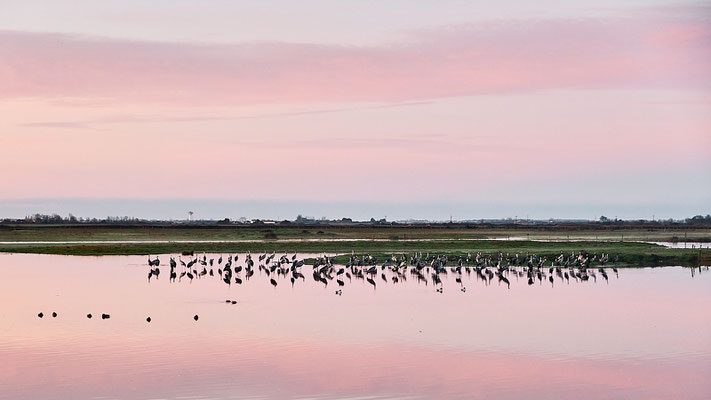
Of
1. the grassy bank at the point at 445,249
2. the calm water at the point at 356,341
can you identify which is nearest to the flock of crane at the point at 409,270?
the grassy bank at the point at 445,249

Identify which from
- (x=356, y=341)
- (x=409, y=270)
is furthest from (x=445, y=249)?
(x=356, y=341)

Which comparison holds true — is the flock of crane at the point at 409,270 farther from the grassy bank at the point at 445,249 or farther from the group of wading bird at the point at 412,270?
the grassy bank at the point at 445,249

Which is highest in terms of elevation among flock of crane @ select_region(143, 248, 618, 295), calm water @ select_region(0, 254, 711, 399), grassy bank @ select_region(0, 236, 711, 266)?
grassy bank @ select_region(0, 236, 711, 266)

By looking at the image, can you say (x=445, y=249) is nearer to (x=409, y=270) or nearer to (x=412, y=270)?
(x=409, y=270)

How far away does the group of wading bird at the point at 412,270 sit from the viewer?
50.5 metres

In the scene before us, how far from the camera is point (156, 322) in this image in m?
32.3

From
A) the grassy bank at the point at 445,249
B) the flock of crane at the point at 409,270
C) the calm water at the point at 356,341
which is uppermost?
the grassy bank at the point at 445,249

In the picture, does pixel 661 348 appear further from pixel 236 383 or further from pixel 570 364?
pixel 236 383

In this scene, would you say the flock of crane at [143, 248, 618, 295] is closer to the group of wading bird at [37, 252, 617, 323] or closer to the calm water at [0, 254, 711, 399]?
the group of wading bird at [37, 252, 617, 323]

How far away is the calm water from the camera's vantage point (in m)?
21.7

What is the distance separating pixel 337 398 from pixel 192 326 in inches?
471

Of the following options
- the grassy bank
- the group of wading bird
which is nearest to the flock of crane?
the group of wading bird

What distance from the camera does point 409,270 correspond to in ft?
185

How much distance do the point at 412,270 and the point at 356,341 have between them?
27.2m
